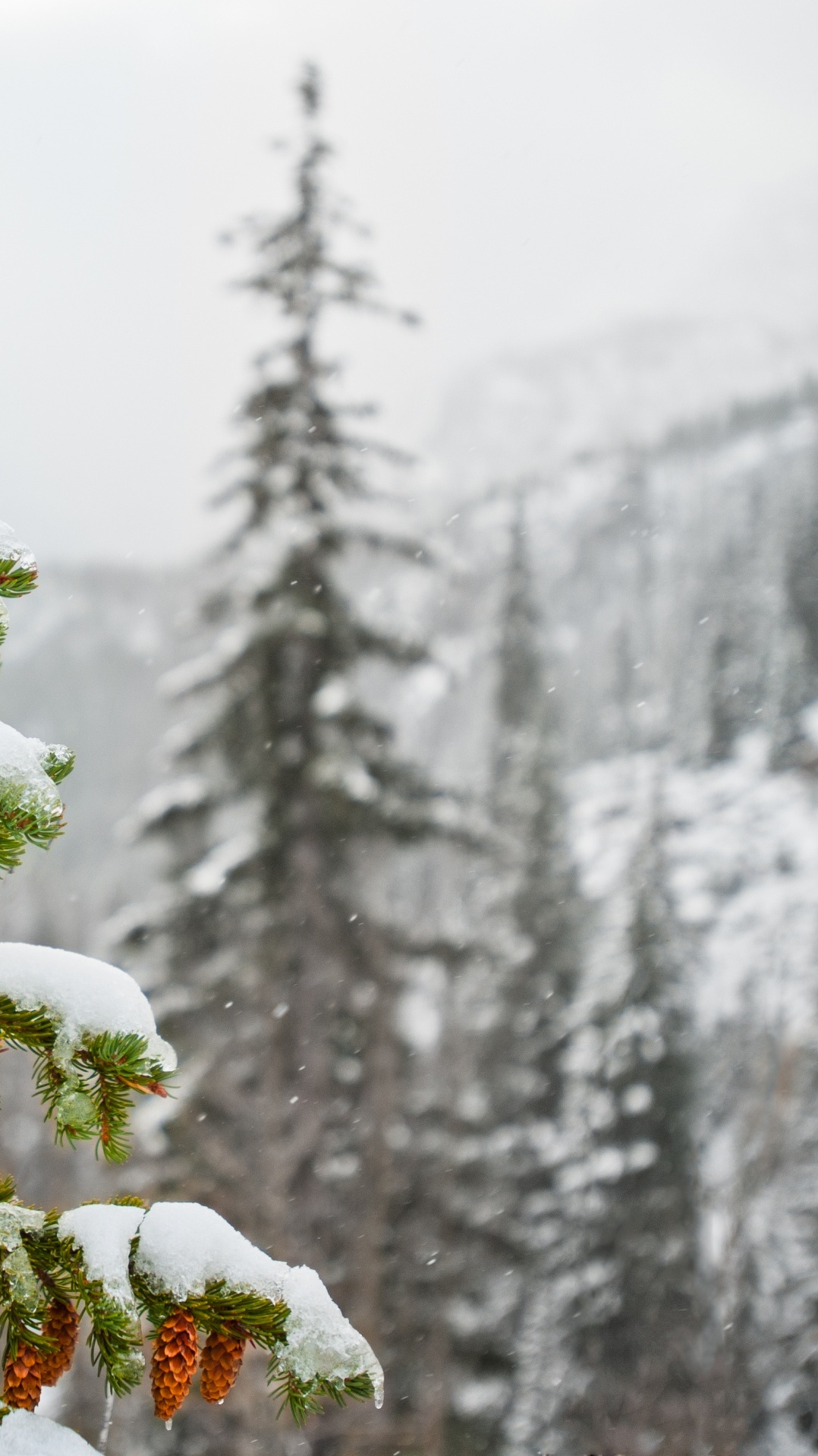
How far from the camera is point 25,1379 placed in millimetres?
1251

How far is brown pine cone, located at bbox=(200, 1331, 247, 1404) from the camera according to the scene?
3.96ft

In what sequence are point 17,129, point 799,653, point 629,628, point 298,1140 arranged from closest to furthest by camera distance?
point 298,1140 < point 799,653 < point 629,628 < point 17,129

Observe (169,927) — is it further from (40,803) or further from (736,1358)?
(736,1358)

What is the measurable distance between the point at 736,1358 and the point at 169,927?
988 cm

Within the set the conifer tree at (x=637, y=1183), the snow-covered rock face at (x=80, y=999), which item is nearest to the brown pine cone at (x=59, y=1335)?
the snow-covered rock face at (x=80, y=999)

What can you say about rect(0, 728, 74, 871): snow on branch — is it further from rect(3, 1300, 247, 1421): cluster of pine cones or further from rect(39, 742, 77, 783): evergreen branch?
rect(3, 1300, 247, 1421): cluster of pine cones

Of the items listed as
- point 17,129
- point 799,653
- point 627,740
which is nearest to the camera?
point 799,653

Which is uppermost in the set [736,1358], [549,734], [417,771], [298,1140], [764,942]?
[417,771]

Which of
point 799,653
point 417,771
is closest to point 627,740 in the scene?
point 799,653

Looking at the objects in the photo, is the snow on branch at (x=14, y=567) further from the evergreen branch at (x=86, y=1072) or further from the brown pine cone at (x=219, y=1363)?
the brown pine cone at (x=219, y=1363)

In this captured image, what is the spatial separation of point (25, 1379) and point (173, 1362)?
22 cm

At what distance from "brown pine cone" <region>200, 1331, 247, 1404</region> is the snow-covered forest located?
0.19m

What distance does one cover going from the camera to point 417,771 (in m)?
9.96

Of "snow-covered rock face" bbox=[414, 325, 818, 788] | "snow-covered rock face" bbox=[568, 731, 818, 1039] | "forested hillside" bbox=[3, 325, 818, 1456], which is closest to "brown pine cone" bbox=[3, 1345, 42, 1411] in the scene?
"forested hillside" bbox=[3, 325, 818, 1456]
